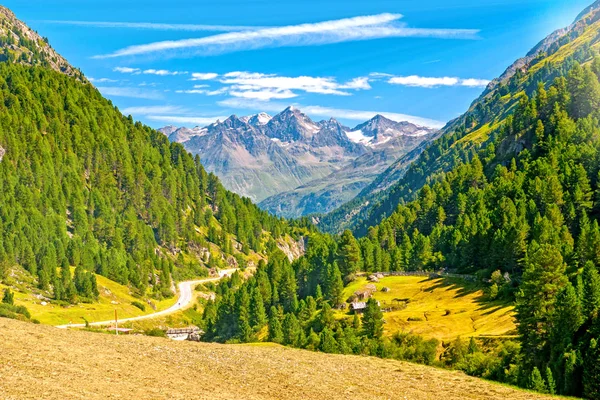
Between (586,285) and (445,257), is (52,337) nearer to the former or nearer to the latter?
(586,285)

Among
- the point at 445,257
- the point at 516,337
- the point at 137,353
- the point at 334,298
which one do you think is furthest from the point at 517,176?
the point at 137,353

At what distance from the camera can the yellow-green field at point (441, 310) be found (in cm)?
10212

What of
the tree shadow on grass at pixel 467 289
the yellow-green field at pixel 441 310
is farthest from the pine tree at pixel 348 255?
the tree shadow on grass at pixel 467 289

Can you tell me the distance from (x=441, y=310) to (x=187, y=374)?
78.3m

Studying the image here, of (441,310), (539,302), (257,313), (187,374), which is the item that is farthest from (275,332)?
(187,374)

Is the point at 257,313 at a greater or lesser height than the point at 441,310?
lesser

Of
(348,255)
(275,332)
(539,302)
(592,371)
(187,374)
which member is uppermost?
(348,255)

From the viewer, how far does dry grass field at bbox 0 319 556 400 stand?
145 feet

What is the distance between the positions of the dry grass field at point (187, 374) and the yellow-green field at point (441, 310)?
2838 cm

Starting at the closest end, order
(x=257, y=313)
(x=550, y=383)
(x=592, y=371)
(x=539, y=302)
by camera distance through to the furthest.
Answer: (x=592, y=371) < (x=550, y=383) < (x=539, y=302) < (x=257, y=313)

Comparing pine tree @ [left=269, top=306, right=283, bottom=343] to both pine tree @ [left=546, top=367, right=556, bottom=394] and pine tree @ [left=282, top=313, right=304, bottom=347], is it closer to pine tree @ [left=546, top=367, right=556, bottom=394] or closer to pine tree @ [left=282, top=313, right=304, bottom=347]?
pine tree @ [left=282, top=313, right=304, bottom=347]

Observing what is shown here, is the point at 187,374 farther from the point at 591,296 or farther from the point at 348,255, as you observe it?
the point at 348,255

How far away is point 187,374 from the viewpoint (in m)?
54.8

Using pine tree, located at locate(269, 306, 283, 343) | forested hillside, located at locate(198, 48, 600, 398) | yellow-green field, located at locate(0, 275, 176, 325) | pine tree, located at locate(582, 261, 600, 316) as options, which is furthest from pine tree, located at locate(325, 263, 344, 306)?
yellow-green field, located at locate(0, 275, 176, 325)
